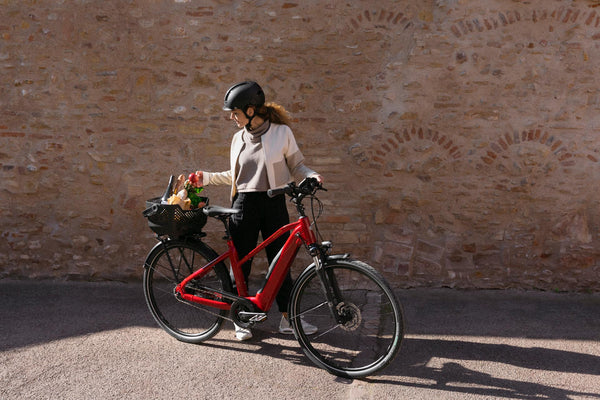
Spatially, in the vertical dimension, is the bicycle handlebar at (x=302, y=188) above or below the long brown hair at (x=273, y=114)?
below

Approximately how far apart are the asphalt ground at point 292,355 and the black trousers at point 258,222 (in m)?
0.59

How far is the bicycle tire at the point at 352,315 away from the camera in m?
3.24

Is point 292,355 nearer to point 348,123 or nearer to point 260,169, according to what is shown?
point 260,169

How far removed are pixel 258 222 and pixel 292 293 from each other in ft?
2.10

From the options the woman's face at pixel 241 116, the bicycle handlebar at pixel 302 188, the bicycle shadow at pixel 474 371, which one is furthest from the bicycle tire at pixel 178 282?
the bicycle shadow at pixel 474 371

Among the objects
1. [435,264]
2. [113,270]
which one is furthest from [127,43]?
[435,264]

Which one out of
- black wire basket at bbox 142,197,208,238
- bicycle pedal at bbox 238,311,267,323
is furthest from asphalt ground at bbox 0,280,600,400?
black wire basket at bbox 142,197,208,238

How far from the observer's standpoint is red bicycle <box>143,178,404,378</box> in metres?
3.35

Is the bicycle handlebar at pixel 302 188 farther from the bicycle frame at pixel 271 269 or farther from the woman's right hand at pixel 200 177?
the woman's right hand at pixel 200 177

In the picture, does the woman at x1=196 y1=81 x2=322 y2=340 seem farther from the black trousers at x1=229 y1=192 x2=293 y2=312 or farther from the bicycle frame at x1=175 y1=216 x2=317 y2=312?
the bicycle frame at x1=175 y1=216 x2=317 y2=312

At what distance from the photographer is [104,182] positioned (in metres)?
5.35

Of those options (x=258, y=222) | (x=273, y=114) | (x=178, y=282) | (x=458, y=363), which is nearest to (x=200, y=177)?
(x=258, y=222)

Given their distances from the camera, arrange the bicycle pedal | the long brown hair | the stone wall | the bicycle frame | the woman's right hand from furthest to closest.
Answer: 1. the stone wall
2. the woman's right hand
3. the long brown hair
4. the bicycle pedal
5. the bicycle frame

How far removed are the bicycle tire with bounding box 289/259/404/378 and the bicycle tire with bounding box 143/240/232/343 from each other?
63cm
